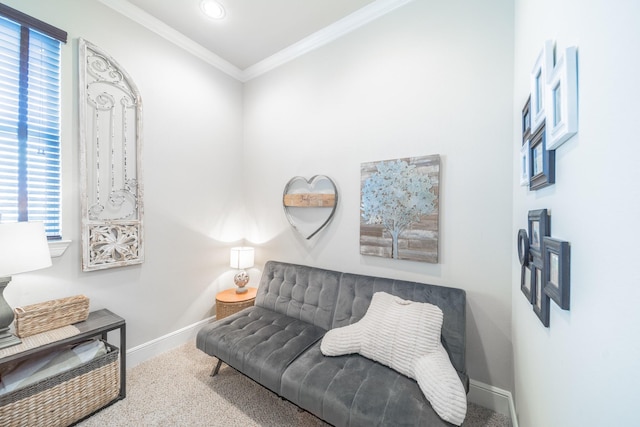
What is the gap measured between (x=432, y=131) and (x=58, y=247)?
2872 millimetres

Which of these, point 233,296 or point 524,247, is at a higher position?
point 524,247

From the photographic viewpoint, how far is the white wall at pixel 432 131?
1681 millimetres

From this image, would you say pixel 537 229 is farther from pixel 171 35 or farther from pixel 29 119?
pixel 171 35

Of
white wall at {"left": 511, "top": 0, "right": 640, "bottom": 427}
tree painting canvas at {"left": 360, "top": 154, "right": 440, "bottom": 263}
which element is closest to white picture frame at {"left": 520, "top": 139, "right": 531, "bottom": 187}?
white wall at {"left": 511, "top": 0, "right": 640, "bottom": 427}

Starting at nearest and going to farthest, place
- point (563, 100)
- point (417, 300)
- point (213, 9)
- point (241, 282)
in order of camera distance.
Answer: point (563, 100)
point (417, 300)
point (213, 9)
point (241, 282)

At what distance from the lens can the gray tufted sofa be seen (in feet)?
4.09

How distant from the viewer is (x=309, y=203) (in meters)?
2.50

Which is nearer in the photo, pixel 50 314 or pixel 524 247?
pixel 524 247

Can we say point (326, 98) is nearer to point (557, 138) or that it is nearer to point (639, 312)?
point (557, 138)

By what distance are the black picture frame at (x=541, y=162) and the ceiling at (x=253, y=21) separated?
5.80 ft

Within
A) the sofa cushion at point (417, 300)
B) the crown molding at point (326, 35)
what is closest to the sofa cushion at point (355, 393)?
the sofa cushion at point (417, 300)

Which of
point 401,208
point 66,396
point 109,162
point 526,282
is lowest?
point 66,396

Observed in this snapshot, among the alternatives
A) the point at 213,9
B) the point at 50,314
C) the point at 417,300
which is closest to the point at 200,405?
the point at 50,314

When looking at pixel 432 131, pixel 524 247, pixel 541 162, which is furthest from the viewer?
pixel 432 131
